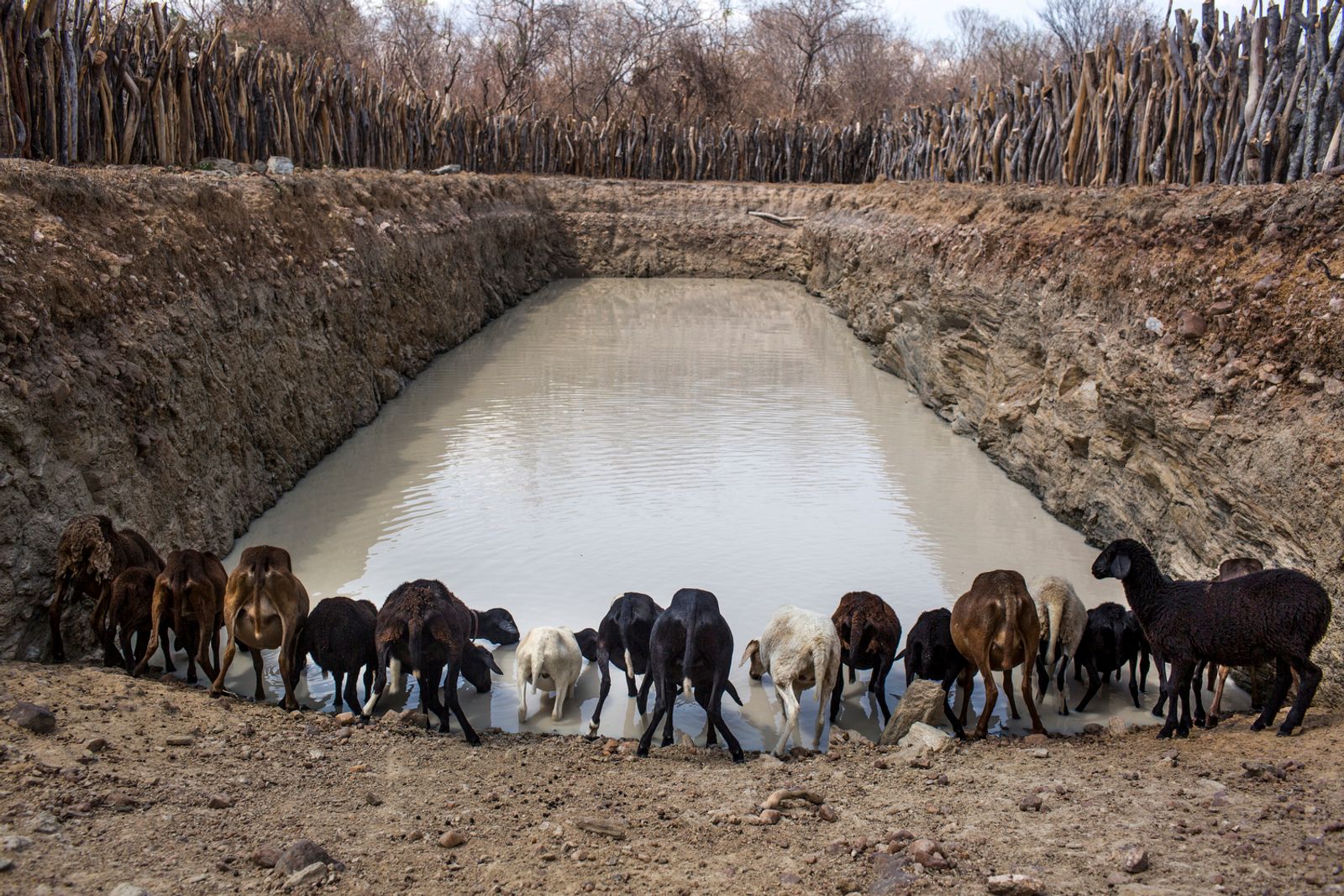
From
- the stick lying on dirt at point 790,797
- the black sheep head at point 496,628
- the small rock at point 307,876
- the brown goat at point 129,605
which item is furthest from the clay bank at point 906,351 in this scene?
the small rock at point 307,876

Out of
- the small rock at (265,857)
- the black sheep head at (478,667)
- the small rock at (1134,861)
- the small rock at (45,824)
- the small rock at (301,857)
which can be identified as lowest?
the black sheep head at (478,667)

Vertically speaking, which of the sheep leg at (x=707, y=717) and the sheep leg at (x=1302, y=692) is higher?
the sheep leg at (x=1302, y=692)

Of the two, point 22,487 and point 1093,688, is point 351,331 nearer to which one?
point 22,487

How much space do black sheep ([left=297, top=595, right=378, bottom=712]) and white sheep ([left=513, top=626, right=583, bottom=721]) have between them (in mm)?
790

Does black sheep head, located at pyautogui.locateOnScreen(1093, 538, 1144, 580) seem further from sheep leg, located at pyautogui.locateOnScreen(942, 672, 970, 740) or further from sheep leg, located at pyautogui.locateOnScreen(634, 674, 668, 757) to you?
sheep leg, located at pyautogui.locateOnScreen(634, 674, 668, 757)

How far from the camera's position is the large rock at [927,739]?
5.07 metres

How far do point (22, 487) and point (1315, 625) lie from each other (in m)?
6.56

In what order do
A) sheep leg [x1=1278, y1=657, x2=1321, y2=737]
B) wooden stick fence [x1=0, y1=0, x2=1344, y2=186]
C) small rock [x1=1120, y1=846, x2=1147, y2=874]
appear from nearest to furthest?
small rock [x1=1120, y1=846, x2=1147, y2=874]
sheep leg [x1=1278, y1=657, x2=1321, y2=737]
wooden stick fence [x1=0, y1=0, x2=1344, y2=186]

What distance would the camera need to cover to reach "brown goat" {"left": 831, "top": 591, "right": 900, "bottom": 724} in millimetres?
5859

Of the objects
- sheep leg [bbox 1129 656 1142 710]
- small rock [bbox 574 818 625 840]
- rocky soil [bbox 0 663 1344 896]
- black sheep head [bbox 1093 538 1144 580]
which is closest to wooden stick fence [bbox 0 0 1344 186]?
black sheep head [bbox 1093 538 1144 580]

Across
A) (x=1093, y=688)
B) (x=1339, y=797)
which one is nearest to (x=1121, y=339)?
(x=1093, y=688)

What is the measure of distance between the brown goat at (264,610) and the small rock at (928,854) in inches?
134

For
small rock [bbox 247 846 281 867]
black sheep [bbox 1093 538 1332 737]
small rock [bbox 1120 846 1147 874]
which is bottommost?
small rock [bbox 247 846 281 867]

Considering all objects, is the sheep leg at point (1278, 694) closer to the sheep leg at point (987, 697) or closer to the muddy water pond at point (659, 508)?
the muddy water pond at point (659, 508)
